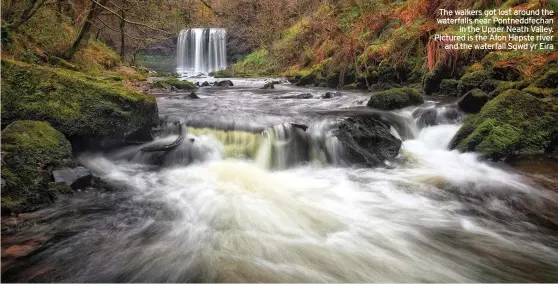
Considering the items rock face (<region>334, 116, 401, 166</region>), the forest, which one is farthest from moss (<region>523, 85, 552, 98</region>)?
rock face (<region>334, 116, 401, 166</region>)

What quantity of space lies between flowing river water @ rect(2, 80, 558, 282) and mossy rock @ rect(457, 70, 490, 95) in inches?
172

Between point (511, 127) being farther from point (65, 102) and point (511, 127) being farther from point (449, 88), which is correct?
point (65, 102)

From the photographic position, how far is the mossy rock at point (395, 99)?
28.7 ft

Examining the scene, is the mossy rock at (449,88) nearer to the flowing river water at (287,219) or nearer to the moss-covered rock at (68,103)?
the flowing river water at (287,219)

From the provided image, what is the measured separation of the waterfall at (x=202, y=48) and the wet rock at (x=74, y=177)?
3353 centimetres

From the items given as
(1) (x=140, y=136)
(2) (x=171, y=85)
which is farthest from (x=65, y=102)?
(2) (x=171, y=85)

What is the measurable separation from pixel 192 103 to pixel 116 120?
445cm

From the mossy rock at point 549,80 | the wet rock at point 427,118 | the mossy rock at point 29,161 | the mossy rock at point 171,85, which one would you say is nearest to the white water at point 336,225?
the mossy rock at point 29,161

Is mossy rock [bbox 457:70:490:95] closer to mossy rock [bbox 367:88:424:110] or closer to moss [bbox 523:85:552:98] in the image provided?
mossy rock [bbox 367:88:424:110]

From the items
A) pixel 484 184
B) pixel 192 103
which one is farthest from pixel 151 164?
pixel 484 184

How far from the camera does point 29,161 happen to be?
3.76 m

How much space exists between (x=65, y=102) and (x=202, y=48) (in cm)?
3382

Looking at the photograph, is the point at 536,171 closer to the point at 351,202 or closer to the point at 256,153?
the point at 351,202

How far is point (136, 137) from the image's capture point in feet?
19.5
